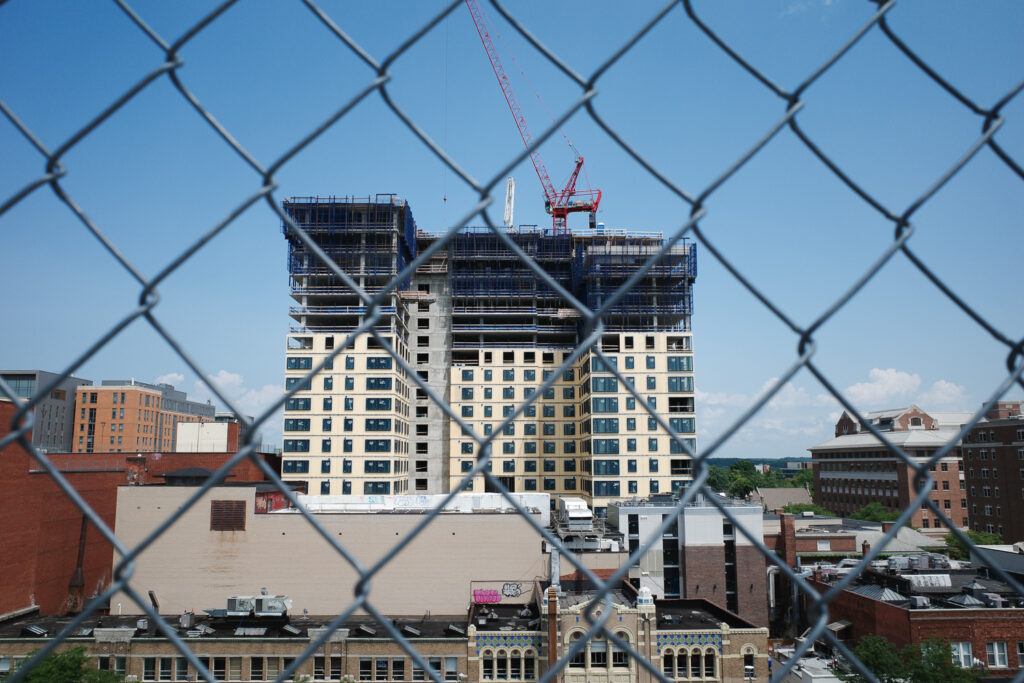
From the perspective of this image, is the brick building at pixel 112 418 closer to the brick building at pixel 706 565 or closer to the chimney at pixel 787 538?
the brick building at pixel 706 565

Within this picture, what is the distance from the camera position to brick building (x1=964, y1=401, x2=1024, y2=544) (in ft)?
138

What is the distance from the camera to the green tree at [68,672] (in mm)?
15992

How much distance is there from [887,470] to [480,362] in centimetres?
3393

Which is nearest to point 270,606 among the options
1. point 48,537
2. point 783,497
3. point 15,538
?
point 15,538

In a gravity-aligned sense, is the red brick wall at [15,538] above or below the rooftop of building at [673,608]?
above

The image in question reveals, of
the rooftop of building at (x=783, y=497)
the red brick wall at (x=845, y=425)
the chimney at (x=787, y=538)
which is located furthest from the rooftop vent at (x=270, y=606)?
the red brick wall at (x=845, y=425)

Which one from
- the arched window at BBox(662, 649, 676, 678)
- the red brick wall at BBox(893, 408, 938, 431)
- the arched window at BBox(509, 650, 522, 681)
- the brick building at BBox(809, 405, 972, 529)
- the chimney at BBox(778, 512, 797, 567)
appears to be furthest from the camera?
the red brick wall at BBox(893, 408, 938, 431)

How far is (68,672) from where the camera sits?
16.5m

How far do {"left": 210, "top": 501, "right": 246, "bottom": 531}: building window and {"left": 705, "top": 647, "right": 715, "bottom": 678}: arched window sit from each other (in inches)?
670

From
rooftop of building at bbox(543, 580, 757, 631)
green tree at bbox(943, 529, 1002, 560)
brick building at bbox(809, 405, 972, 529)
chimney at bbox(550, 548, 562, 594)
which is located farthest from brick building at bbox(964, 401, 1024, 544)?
chimney at bbox(550, 548, 562, 594)

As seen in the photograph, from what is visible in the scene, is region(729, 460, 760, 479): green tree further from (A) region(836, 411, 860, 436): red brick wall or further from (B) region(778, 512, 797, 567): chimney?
(B) region(778, 512, 797, 567): chimney

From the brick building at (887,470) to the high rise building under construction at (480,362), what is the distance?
17658mm

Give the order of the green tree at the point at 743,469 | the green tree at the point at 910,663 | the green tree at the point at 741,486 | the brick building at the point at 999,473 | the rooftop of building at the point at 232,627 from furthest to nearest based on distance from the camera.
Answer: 1. the green tree at the point at 743,469
2. the green tree at the point at 741,486
3. the brick building at the point at 999,473
4. the rooftop of building at the point at 232,627
5. the green tree at the point at 910,663

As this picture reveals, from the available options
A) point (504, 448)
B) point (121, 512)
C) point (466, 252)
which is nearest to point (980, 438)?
point (504, 448)
